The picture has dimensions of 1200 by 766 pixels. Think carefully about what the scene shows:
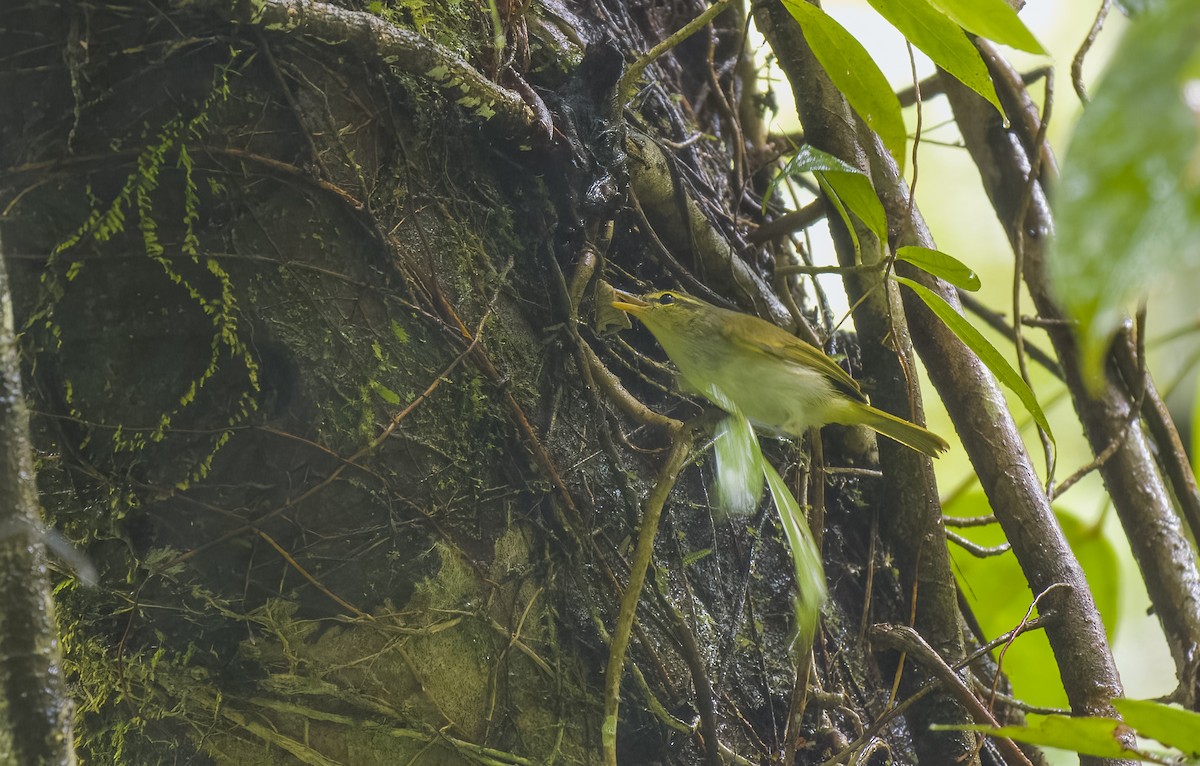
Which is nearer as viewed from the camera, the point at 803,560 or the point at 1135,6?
the point at 1135,6

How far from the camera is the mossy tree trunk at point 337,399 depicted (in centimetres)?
126

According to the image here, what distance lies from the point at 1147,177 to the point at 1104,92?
0.05 meters

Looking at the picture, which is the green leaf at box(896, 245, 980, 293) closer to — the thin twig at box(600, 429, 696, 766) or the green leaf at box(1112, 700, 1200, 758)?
the thin twig at box(600, 429, 696, 766)

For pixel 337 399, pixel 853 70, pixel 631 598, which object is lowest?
pixel 337 399

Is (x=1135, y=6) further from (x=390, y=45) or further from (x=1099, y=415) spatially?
(x=1099, y=415)

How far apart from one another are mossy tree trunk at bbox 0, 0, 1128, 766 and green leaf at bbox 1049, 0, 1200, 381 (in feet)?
3.63

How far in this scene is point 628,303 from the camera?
1.62 metres

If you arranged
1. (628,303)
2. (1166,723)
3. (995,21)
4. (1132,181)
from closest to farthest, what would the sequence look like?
(1132,181)
(1166,723)
(995,21)
(628,303)

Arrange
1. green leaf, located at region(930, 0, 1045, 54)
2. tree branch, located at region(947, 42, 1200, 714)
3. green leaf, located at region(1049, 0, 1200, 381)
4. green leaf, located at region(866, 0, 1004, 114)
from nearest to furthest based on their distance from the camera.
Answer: green leaf, located at region(1049, 0, 1200, 381)
green leaf, located at region(930, 0, 1045, 54)
green leaf, located at region(866, 0, 1004, 114)
tree branch, located at region(947, 42, 1200, 714)

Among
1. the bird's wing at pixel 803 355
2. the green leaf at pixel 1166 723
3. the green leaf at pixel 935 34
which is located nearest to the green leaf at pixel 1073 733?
the green leaf at pixel 1166 723

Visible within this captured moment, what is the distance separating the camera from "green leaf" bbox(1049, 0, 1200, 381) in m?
0.39

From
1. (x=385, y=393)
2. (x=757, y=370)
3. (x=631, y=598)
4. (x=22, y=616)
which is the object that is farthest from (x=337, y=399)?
(x=757, y=370)

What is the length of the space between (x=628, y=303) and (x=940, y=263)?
0.54m

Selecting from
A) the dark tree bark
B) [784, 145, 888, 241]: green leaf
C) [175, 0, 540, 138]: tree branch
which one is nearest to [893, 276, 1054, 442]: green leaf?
[784, 145, 888, 241]: green leaf
